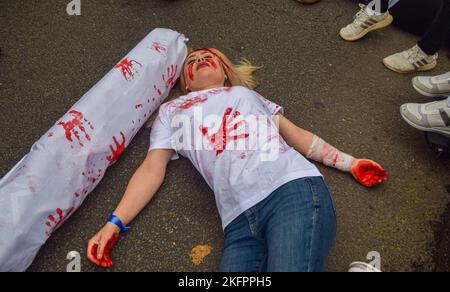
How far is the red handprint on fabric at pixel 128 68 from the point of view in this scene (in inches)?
76.1

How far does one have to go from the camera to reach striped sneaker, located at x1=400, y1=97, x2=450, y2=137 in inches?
75.2

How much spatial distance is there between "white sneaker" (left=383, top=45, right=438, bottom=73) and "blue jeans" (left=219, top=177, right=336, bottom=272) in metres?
1.45

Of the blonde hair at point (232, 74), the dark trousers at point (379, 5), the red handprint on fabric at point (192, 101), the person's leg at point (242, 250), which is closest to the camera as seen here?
the person's leg at point (242, 250)

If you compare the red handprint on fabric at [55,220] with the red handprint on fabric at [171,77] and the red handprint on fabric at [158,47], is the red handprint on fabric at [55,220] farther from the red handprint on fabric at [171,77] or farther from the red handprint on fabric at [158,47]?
the red handprint on fabric at [158,47]

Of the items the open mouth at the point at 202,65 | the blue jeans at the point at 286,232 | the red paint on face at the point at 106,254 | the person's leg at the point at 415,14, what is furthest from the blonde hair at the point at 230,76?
the person's leg at the point at 415,14

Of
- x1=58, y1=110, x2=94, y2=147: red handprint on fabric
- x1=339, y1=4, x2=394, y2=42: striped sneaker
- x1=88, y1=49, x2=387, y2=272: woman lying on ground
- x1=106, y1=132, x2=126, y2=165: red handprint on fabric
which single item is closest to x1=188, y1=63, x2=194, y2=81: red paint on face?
x1=88, y1=49, x2=387, y2=272: woman lying on ground

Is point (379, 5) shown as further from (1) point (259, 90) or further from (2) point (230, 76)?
(2) point (230, 76)

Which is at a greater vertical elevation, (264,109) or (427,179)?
(264,109)

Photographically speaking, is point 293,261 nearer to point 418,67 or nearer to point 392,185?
point 392,185

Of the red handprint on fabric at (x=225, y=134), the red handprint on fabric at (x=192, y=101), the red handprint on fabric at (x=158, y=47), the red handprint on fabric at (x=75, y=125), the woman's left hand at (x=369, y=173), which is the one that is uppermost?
the red handprint on fabric at (x=158, y=47)

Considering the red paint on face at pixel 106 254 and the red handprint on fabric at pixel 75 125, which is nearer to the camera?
the red paint on face at pixel 106 254
